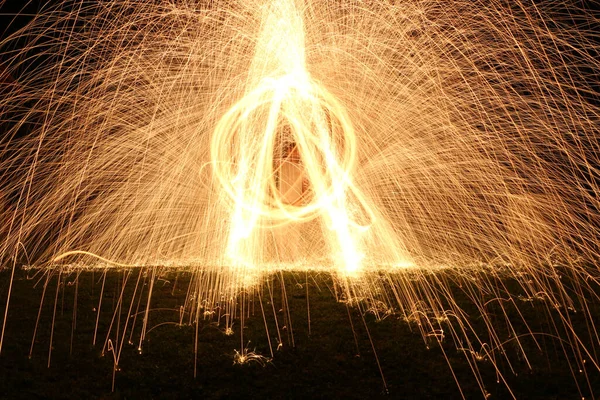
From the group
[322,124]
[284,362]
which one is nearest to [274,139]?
[322,124]

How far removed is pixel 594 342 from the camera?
5672 mm

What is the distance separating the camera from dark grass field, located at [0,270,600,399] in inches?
182

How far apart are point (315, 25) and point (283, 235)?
3467 mm

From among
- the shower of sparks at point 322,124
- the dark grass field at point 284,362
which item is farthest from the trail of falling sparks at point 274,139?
the dark grass field at point 284,362

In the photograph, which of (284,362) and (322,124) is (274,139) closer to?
(322,124)

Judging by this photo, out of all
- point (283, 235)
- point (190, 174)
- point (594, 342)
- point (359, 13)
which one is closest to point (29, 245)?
point (190, 174)

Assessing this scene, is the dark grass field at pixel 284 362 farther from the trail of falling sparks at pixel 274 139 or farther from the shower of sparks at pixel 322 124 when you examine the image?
the trail of falling sparks at pixel 274 139

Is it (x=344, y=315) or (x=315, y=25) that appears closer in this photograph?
(x=344, y=315)

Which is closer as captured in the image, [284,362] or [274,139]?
[284,362]

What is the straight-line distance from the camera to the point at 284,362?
Result: 513cm

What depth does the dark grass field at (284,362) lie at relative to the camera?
463 centimetres

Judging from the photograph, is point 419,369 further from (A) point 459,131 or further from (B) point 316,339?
(A) point 459,131

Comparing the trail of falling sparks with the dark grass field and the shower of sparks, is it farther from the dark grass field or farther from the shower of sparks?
the dark grass field

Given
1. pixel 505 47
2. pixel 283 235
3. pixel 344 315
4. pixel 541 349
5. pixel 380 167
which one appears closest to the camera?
pixel 541 349
